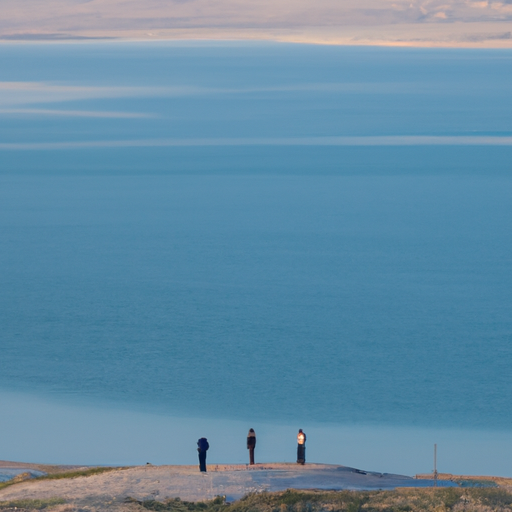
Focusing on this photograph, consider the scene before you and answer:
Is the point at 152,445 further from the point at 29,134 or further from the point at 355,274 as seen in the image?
the point at 29,134

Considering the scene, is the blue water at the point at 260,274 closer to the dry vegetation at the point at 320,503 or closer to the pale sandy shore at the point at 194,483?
the pale sandy shore at the point at 194,483

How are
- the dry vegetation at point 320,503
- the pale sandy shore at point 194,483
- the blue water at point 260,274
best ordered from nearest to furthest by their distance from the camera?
the dry vegetation at point 320,503 < the pale sandy shore at point 194,483 < the blue water at point 260,274

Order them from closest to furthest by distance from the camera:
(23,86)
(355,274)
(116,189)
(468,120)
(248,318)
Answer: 1. (248,318)
2. (355,274)
3. (116,189)
4. (468,120)
5. (23,86)

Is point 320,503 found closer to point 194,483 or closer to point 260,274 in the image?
point 194,483

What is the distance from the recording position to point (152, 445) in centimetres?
1477

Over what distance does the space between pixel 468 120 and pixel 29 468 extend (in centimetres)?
4625

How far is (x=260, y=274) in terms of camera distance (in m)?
23.8

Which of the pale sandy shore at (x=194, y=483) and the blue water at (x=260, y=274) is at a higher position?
the blue water at (x=260, y=274)

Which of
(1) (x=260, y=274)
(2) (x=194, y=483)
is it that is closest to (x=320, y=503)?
(2) (x=194, y=483)

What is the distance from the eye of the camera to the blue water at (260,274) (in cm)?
1669

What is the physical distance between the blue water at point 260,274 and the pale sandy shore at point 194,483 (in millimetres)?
4121

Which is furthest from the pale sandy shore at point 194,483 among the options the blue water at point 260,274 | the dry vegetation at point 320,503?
the blue water at point 260,274

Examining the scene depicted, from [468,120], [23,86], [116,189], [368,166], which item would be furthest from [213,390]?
[23,86]

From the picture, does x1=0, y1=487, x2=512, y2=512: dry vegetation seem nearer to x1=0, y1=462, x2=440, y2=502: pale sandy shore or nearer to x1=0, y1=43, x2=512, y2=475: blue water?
x1=0, y1=462, x2=440, y2=502: pale sandy shore
